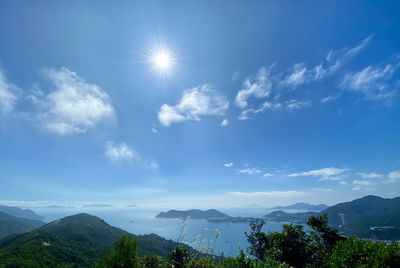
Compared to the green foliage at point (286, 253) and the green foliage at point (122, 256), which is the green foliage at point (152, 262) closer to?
the green foliage at point (286, 253)

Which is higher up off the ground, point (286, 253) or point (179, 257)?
point (286, 253)

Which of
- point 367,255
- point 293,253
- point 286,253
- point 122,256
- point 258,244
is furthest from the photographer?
point 258,244

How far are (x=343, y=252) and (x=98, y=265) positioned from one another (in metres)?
20.8

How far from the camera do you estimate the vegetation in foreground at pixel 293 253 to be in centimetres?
1831

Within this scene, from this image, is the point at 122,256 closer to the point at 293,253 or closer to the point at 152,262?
the point at 293,253

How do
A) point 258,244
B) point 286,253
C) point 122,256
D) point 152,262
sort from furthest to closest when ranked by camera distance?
1. point 258,244
2. point 152,262
3. point 286,253
4. point 122,256

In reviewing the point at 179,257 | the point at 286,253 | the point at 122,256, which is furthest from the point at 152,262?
the point at 122,256

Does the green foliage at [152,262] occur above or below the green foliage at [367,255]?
below

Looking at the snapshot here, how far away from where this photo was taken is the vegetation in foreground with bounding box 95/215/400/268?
1831 centimetres

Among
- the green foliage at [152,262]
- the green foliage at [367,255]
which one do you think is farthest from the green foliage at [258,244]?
the green foliage at [367,255]

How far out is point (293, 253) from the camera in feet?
122

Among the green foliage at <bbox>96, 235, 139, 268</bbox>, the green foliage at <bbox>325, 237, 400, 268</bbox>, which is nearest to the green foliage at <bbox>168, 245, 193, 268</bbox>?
the green foliage at <bbox>325, 237, 400, 268</bbox>

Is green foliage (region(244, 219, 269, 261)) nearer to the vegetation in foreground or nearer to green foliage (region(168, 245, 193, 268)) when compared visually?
the vegetation in foreground

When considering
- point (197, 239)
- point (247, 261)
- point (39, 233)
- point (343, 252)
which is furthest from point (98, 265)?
point (39, 233)
